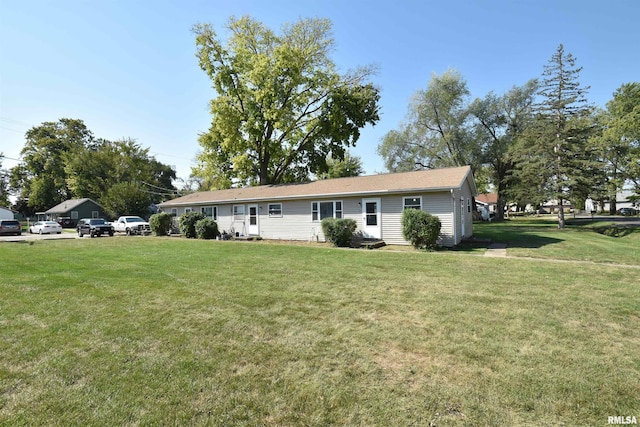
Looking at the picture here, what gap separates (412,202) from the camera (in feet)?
48.4

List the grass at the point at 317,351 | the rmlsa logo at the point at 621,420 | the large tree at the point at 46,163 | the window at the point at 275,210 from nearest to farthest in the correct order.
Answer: the rmlsa logo at the point at 621,420
the grass at the point at 317,351
the window at the point at 275,210
the large tree at the point at 46,163

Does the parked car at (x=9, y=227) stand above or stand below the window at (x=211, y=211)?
below

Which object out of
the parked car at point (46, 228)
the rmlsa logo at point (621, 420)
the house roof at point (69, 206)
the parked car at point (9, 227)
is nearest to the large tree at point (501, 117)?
the rmlsa logo at point (621, 420)

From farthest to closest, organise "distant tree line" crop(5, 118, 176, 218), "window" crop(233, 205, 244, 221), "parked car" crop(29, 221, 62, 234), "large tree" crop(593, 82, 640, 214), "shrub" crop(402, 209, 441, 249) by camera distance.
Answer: "distant tree line" crop(5, 118, 176, 218) < "large tree" crop(593, 82, 640, 214) < "parked car" crop(29, 221, 62, 234) < "window" crop(233, 205, 244, 221) < "shrub" crop(402, 209, 441, 249)

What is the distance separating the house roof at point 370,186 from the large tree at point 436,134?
51.2 feet

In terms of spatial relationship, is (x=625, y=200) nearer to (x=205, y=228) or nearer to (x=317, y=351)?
(x=205, y=228)

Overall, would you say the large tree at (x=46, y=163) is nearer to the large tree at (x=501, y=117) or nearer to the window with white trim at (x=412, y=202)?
the window with white trim at (x=412, y=202)

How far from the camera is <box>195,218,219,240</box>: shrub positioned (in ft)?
63.5

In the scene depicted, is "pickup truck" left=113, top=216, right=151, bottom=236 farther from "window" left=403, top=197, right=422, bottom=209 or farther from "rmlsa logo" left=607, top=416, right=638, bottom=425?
"rmlsa logo" left=607, top=416, right=638, bottom=425

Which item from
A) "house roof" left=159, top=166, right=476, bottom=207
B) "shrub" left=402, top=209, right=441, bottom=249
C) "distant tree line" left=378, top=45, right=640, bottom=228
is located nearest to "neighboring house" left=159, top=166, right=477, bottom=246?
"house roof" left=159, top=166, right=476, bottom=207

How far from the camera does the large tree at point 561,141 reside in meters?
22.9

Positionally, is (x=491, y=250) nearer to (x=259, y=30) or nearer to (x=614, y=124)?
(x=259, y=30)

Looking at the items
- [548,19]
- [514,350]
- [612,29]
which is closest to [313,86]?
[548,19]

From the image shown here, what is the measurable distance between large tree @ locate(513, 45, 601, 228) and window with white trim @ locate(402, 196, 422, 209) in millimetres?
15236
